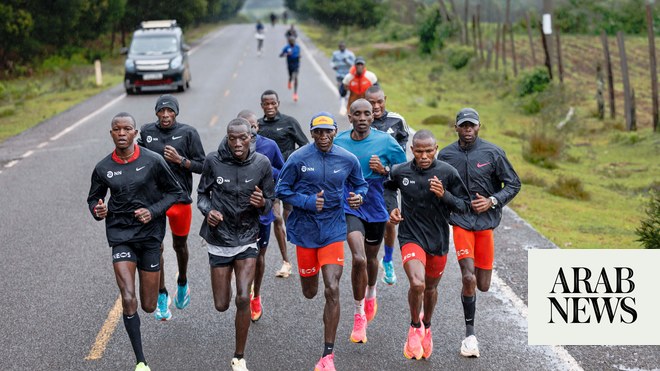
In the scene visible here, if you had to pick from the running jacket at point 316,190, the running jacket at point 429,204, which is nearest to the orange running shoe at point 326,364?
the running jacket at point 316,190

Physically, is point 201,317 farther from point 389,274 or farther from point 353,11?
point 353,11

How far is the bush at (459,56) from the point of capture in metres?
41.0

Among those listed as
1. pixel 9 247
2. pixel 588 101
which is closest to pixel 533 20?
pixel 588 101

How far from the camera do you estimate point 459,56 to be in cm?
4184

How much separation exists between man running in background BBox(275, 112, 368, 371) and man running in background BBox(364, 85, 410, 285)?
1.73 meters

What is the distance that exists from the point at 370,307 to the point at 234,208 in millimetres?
1902

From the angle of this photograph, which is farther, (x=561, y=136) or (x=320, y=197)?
(x=561, y=136)

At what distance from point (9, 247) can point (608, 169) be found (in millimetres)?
13151

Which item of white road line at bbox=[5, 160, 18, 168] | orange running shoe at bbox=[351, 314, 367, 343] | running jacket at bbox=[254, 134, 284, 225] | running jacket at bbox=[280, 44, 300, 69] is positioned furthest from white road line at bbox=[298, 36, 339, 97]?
orange running shoe at bbox=[351, 314, 367, 343]

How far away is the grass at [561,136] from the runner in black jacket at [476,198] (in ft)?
13.8

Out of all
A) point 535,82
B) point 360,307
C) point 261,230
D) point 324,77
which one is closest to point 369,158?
point 261,230

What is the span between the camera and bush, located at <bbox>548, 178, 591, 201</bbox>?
15.9m

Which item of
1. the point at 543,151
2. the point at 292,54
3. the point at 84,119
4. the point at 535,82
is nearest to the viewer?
the point at 543,151

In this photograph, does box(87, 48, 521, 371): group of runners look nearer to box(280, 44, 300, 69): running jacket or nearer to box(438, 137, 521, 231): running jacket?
box(438, 137, 521, 231): running jacket
